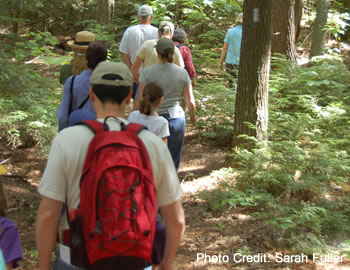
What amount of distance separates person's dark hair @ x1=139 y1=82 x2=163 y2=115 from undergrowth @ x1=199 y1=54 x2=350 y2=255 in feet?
5.22

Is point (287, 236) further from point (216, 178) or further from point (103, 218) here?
point (103, 218)

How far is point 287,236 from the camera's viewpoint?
469 cm

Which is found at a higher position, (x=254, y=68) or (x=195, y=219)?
(x=254, y=68)

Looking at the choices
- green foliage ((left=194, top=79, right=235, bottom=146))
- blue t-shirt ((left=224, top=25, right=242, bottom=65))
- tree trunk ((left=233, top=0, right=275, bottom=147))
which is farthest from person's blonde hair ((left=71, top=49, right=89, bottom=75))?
blue t-shirt ((left=224, top=25, right=242, bottom=65))

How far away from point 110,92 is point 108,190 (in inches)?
23.7

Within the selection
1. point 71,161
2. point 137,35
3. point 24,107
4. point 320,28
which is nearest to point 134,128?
point 71,161

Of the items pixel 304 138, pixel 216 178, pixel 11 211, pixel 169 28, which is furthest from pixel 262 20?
pixel 11 211

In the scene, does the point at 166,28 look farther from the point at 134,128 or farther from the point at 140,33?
the point at 134,128

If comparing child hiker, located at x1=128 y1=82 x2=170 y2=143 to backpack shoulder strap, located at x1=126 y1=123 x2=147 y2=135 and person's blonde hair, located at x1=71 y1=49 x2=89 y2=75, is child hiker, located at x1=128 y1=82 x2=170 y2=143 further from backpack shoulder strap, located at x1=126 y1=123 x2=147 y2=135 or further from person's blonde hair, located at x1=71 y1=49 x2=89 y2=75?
backpack shoulder strap, located at x1=126 y1=123 x2=147 y2=135

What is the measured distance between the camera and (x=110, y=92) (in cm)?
230

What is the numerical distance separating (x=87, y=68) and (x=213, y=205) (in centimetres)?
237

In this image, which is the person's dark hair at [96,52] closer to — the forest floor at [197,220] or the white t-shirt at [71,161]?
the white t-shirt at [71,161]

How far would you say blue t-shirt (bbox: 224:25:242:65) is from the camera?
992cm

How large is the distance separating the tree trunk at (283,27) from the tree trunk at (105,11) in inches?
242
